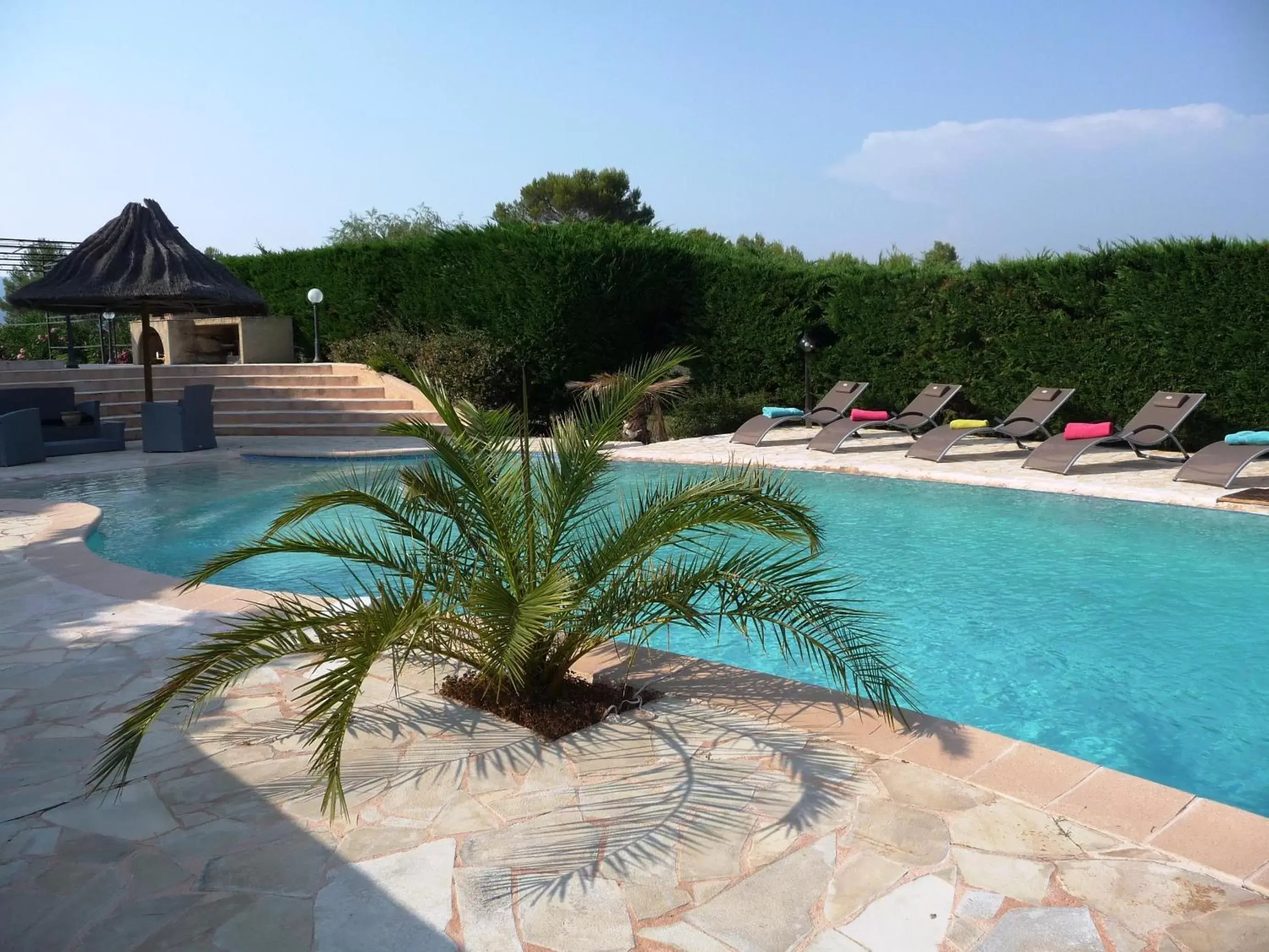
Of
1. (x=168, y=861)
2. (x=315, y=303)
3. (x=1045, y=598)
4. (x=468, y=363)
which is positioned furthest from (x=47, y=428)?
(x=1045, y=598)

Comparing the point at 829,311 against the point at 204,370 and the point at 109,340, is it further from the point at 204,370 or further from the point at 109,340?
the point at 109,340

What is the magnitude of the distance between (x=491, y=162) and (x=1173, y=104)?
572 inches

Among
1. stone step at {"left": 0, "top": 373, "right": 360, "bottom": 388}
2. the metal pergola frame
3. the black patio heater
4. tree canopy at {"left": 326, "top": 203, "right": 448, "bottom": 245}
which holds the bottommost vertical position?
stone step at {"left": 0, "top": 373, "right": 360, "bottom": 388}

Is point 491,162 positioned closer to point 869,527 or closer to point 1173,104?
point 1173,104

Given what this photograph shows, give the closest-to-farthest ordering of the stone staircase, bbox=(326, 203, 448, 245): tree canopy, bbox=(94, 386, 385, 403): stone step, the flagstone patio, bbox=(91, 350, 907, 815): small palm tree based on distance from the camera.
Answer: the flagstone patio
bbox=(91, 350, 907, 815): small palm tree
the stone staircase
bbox=(94, 386, 385, 403): stone step
bbox=(326, 203, 448, 245): tree canopy

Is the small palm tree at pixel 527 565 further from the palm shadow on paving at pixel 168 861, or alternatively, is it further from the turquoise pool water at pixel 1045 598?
the turquoise pool water at pixel 1045 598

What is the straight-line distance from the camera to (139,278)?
44.8ft

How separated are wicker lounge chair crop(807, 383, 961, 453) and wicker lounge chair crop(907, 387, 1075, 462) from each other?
→ 1.77 ft

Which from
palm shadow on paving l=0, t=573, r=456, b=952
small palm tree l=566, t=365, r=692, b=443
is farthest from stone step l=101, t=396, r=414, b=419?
palm shadow on paving l=0, t=573, r=456, b=952

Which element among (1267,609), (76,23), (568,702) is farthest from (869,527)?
(76,23)

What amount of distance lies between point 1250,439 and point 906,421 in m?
4.27

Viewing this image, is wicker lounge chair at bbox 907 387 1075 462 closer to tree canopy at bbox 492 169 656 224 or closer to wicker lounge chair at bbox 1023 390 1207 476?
wicker lounge chair at bbox 1023 390 1207 476

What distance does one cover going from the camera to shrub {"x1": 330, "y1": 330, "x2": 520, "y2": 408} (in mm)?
16656

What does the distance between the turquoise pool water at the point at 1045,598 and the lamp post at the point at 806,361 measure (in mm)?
4187
